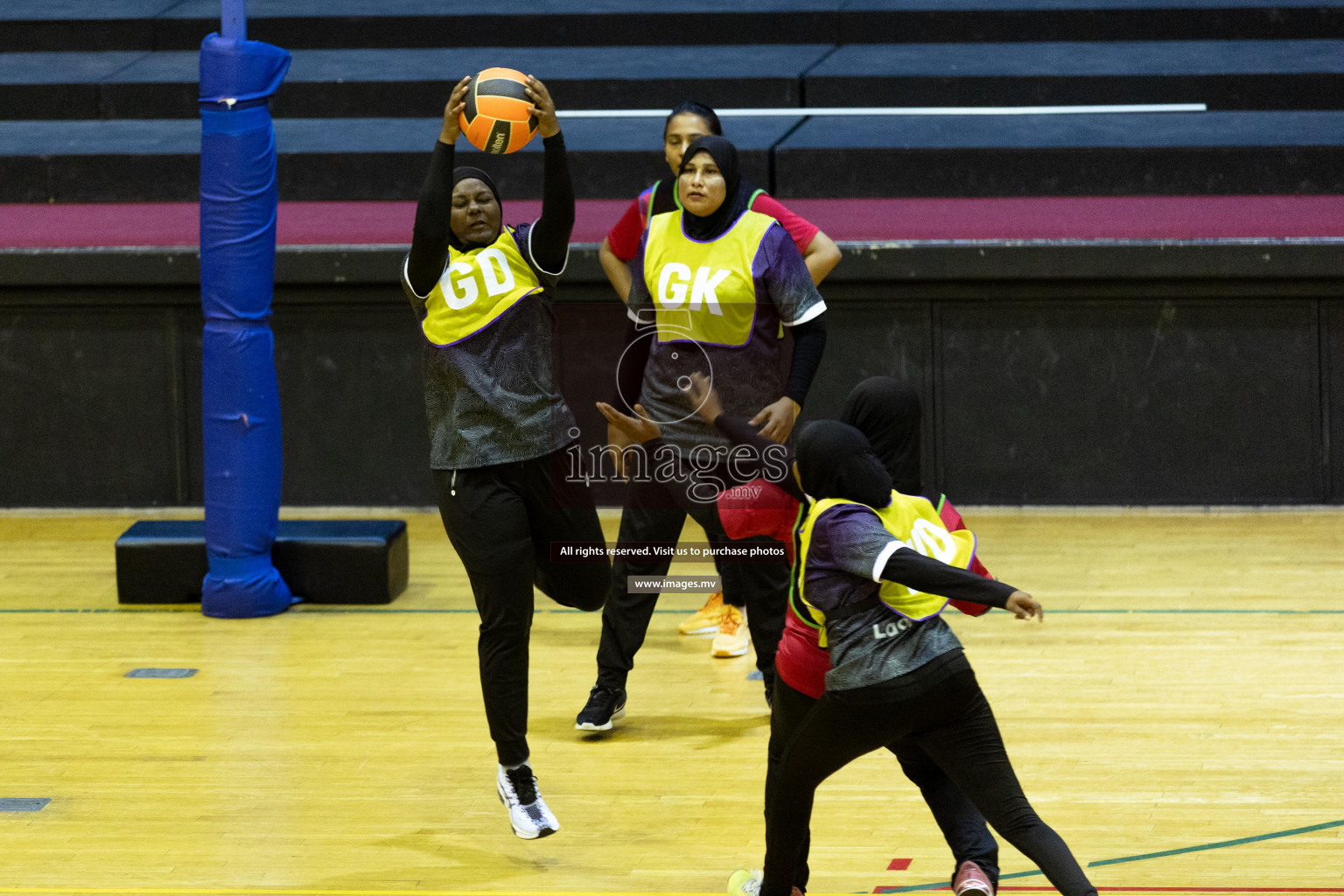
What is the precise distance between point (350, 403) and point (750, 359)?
336cm

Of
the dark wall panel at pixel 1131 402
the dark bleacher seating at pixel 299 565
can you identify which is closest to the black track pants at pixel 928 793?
the dark bleacher seating at pixel 299 565

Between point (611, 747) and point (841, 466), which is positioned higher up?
point (841, 466)

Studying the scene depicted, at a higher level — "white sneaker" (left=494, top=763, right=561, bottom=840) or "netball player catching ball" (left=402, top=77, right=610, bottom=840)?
"netball player catching ball" (left=402, top=77, right=610, bottom=840)

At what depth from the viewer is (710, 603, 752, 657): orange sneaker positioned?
5.05 meters

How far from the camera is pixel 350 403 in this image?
714cm

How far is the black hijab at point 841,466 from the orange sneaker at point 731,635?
2337 mm

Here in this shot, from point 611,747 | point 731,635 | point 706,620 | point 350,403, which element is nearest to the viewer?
point 611,747

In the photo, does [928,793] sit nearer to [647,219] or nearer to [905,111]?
[647,219]

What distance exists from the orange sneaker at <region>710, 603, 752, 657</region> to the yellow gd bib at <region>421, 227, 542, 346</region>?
1.79 metres

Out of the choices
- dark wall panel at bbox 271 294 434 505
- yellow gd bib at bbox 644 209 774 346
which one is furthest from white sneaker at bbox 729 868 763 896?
dark wall panel at bbox 271 294 434 505

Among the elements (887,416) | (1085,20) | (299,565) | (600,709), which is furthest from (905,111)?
(887,416)

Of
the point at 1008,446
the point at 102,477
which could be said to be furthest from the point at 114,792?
the point at 1008,446

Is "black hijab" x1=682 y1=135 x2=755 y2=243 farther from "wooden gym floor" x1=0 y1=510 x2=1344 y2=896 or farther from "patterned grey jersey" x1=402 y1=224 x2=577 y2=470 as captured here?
"wooden gym floor" x1=0 y1=510 x2=1344 y2=896

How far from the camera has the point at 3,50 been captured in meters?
9.76
